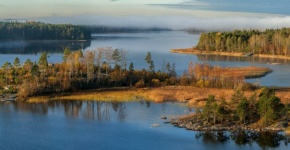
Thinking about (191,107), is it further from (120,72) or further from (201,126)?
(120,72)

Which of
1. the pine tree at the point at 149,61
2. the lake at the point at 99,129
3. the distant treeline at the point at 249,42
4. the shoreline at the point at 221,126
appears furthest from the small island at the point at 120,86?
the distant treeline at the point at 249,42

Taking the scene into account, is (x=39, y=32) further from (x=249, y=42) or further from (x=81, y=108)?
(x=81, y=108)

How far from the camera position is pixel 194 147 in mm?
18328

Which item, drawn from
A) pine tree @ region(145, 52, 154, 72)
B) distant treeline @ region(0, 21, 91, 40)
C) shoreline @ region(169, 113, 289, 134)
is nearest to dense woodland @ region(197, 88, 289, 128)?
shoreline @ region(169, 113, 289, 134)

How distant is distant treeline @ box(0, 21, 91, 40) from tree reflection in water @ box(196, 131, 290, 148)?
63.6 metres

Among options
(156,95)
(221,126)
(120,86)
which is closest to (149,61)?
(120,86)

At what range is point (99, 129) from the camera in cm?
2108

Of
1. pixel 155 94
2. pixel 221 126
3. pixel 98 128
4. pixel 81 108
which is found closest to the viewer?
pixel 221 126

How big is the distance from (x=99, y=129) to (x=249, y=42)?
4443 centimetres

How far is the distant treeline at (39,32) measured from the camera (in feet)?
259

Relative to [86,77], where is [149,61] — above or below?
above

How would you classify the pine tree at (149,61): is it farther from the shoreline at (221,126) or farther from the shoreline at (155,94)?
the shoreline at (221,126)

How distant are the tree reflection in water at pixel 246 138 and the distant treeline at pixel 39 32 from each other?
63.6m

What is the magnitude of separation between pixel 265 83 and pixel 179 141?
1682cm
